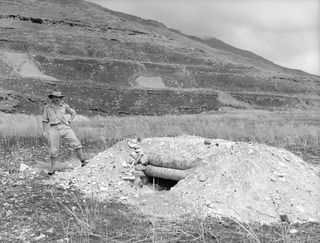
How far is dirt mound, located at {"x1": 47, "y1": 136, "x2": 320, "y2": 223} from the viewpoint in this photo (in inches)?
277

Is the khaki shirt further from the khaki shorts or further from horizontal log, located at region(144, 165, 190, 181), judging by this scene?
horizontal log, located at region(144, 165, 190, 181)

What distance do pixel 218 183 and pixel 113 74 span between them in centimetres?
4131

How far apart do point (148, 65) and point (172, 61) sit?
6.00 meters

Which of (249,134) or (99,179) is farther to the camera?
(249,134)

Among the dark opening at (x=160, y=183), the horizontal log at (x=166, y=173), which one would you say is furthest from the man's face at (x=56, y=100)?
the dark opening at (x=160, y=183)

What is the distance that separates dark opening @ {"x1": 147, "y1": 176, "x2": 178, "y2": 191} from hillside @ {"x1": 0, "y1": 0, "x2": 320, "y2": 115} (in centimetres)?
2410

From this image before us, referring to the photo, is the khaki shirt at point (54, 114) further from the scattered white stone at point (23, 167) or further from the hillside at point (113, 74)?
the hillside at point (113, 74)

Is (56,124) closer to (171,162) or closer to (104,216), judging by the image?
(171,162)

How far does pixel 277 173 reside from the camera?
798 centimetres

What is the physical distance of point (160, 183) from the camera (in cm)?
951

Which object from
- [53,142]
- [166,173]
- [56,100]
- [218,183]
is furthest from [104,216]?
[56,100]

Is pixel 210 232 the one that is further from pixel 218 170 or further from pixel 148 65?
pixel 148 65

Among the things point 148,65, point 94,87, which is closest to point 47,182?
point 94,87

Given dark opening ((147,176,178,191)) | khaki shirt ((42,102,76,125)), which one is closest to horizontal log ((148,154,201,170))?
dark opening ((147,176,178,191))
